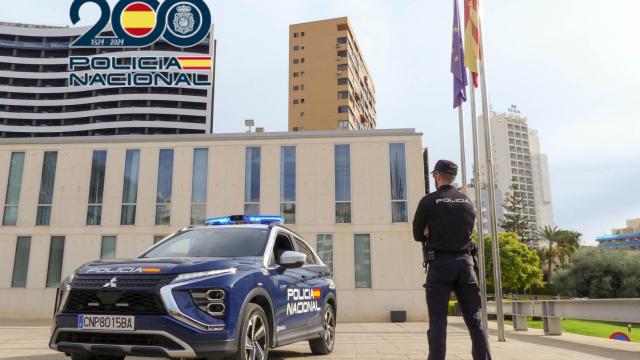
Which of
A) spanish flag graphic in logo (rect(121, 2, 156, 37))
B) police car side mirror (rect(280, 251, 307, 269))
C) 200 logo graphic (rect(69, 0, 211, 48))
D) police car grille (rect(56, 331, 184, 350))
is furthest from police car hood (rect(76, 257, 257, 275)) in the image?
spanish flag graphic in logo (rect(121, 2, 156, 37))

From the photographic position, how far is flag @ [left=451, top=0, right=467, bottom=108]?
13156 mm

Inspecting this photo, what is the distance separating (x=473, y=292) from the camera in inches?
174

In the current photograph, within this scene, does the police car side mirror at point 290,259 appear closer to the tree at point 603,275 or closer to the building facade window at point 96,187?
the building facade window at point 96,187

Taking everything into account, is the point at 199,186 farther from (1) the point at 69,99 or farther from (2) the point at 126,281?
(1) the point at 69,99

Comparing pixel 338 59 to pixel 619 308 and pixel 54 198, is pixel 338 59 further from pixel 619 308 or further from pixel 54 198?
pixel 619 308

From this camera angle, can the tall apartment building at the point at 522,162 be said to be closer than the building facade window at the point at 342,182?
No

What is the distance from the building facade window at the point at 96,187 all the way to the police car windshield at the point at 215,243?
62.4ft

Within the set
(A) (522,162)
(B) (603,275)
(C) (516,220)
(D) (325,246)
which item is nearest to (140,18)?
(D) (325,246)

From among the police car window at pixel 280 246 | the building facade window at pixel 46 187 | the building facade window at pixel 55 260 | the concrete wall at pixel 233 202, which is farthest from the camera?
the building facade window at pixel 46 187

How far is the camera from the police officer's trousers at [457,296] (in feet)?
14.1

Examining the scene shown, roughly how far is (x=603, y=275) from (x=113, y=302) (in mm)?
51003

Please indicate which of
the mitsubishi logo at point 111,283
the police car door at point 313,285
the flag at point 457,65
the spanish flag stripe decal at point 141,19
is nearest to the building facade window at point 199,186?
the spanish flag stripe decal at point 141,19

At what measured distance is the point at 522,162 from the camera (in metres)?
172

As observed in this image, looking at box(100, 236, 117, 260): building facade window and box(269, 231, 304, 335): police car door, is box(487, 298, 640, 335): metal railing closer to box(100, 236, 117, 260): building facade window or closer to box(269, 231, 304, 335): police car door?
box(269, 231, 304, 335): police car door
